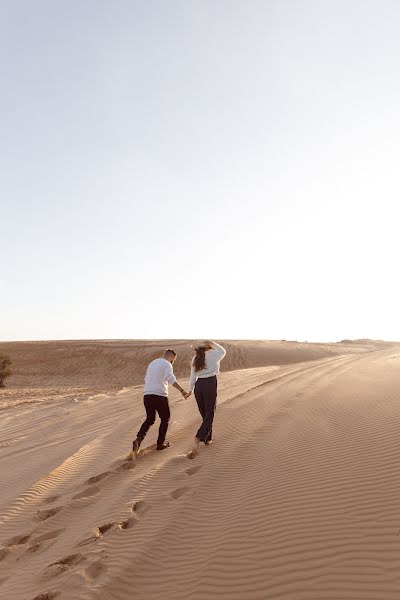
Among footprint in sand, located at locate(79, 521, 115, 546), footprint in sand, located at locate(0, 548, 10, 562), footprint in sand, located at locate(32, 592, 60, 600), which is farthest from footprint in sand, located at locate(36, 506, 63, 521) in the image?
footprint in sand, located at locate(32, 592, 60, 600)

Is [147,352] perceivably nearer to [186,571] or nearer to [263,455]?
[263,455]

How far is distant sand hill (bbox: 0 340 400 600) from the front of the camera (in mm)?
3779

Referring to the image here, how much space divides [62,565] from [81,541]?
1.58 ft

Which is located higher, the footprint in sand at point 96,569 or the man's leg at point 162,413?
the man's leg at point 162,413

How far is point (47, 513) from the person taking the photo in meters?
6.09

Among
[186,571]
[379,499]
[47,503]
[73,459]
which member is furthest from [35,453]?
[379,499]

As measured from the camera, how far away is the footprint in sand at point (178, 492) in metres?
5.91

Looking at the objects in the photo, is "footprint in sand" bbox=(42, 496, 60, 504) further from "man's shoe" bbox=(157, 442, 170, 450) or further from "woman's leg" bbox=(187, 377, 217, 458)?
"woman's leg" bbox=(187, 377, 217, 458)

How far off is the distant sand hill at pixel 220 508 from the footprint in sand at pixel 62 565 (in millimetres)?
12

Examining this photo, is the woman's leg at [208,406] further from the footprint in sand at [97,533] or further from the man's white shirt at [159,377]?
the footprint in sand at [97,533]

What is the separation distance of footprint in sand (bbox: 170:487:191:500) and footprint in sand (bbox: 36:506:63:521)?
149cm

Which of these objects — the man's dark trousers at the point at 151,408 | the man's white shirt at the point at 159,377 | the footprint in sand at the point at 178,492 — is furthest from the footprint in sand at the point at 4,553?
the man's white shirt at the point at 159,377

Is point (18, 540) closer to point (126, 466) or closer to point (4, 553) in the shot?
point (4, 553)

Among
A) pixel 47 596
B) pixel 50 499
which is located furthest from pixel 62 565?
pixel 50 499
